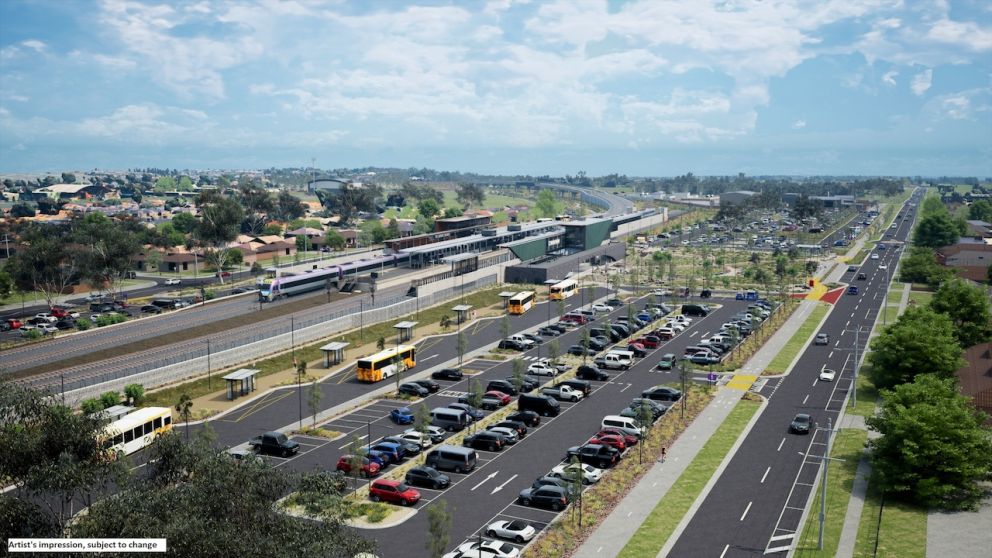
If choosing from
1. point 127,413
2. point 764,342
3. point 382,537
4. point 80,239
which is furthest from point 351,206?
point 382,537

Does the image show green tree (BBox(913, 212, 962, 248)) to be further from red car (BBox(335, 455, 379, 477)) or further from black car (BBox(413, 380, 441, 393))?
red car (BBox(335, 455, 379, 477))

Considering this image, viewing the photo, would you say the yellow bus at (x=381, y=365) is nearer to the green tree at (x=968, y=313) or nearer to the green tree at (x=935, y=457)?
the green tree at (x=935, y=457)

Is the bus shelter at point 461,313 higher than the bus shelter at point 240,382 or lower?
higher


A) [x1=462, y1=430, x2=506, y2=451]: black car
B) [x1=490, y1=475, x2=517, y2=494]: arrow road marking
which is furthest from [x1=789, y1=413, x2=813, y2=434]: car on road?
[x1=490, y1=475, x2=517, y2=494]: arrow road marking

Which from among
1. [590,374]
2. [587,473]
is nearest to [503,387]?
[590,374]

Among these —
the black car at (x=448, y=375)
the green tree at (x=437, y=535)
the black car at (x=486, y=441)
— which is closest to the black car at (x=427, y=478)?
the black car at (x=486, y=441)

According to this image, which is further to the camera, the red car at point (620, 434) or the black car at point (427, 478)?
the red car at point (620, 434)
